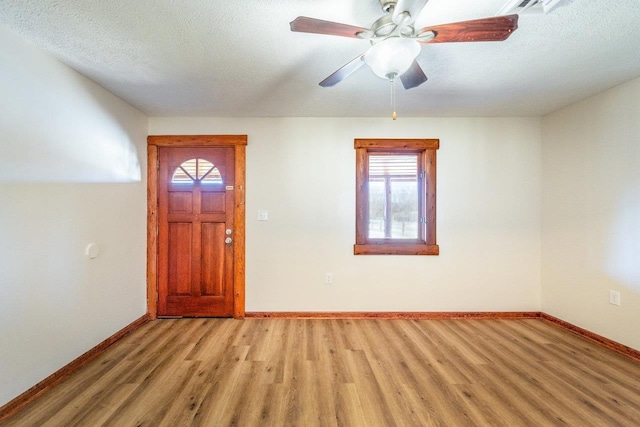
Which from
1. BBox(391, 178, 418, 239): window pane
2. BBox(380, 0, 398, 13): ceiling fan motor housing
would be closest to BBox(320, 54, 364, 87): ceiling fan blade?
BBox(380, 0, 398, 13): ceiling fan motor housing

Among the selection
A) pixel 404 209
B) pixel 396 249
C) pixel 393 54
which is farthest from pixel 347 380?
pixel 393 54

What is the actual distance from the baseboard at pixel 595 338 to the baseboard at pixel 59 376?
179 inches

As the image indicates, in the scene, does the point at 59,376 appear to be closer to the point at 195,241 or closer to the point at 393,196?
the point at 195,241

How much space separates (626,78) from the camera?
2182 millimetres

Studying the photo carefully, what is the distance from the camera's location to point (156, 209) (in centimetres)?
300

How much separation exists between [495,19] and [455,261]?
2485 millimetres

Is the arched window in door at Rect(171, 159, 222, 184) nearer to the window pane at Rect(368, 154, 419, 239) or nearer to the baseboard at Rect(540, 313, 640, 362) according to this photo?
the window pane at Rect(368, 154, 419, 239)

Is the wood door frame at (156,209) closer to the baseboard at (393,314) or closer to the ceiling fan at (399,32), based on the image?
the baseboard at (393,314)

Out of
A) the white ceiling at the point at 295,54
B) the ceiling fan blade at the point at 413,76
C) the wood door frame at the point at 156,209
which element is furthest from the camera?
the wood door frame at the point at 156,209

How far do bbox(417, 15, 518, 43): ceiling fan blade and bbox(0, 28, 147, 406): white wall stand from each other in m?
2.49

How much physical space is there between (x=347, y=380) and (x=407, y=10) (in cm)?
224

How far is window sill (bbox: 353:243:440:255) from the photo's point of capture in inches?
119

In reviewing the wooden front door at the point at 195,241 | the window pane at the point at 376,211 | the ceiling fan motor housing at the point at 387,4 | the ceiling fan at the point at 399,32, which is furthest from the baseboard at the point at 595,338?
the wooden front door at the point at 195,241

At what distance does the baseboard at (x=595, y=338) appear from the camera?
86.6 inches
